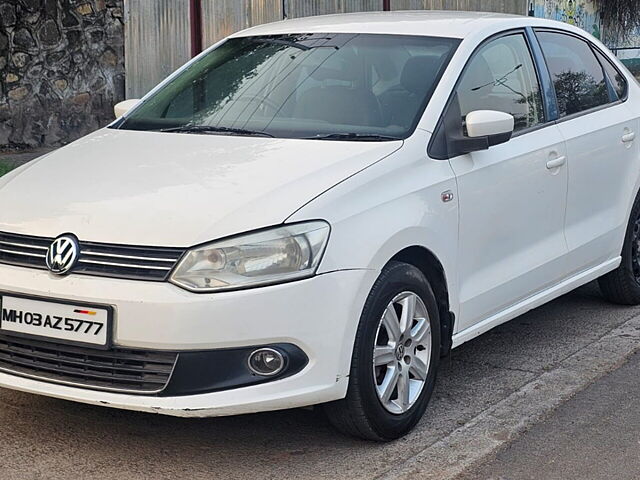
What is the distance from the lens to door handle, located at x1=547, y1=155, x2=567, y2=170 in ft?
18.2

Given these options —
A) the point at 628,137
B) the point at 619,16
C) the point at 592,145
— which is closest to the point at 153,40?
the point at 628,137

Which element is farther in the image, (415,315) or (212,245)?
(415,315)

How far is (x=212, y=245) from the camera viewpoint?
4031 millimetres

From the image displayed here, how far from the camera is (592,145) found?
237 inches

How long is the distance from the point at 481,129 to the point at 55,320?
200 cm

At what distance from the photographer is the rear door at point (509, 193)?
5.00 metres

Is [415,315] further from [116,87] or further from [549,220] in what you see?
[116,87]

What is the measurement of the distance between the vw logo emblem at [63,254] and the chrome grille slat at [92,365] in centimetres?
29

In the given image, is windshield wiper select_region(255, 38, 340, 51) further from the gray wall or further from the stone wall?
the gray wall

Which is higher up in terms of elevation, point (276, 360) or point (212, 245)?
point (212, 245)

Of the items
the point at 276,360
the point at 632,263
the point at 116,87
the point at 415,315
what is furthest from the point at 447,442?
the point at 116,87

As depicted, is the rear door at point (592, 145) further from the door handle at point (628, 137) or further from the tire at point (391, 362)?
the tire at point (391, 362)

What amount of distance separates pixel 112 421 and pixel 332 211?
1.39 metres

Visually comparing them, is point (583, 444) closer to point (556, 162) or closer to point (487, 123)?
point (487, 123)
